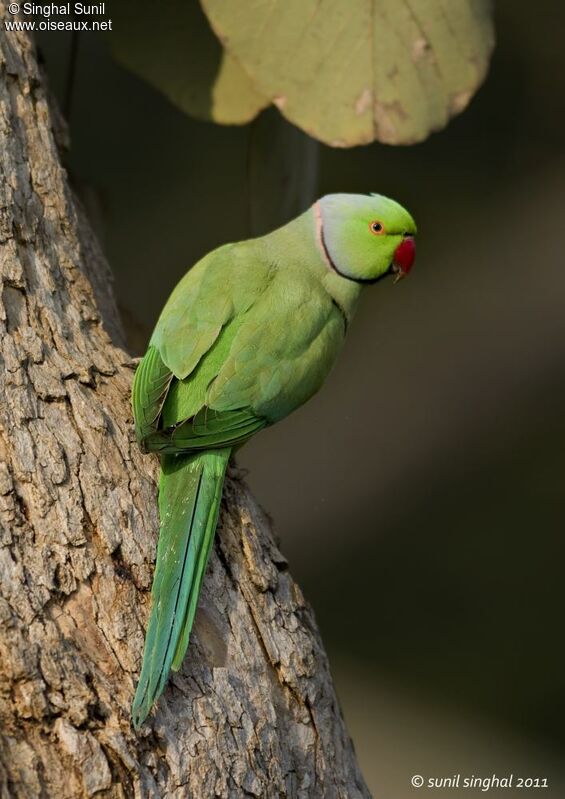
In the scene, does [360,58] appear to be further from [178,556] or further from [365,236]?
[178,556]

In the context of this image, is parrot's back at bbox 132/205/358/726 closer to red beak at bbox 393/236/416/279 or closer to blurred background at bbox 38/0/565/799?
red beak at bbox 393/236/416/279

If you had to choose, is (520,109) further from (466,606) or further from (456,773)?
(456,773)

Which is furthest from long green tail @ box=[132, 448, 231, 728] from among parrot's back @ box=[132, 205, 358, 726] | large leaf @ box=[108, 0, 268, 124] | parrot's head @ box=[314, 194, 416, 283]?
large leaf @ box=[108, 0, 268, 124]

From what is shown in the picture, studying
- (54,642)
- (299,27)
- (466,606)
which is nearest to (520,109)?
(299,27)

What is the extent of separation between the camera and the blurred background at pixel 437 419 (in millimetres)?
3137

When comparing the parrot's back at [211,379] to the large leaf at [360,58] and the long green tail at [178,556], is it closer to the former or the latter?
the long green tail at [178,556]

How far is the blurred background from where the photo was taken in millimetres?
3137

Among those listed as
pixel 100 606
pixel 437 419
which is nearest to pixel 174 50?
pixel 437 419

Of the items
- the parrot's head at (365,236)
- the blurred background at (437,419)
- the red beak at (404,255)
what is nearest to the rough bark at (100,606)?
the parrot's head at (365,236)

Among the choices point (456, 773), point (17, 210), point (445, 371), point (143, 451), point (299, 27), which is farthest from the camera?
point (445, 371)

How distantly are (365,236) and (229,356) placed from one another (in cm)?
49

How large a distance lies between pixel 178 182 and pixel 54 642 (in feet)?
7.49

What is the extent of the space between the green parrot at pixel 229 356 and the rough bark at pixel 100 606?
0.16 ft

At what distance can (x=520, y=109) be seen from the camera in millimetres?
3314
